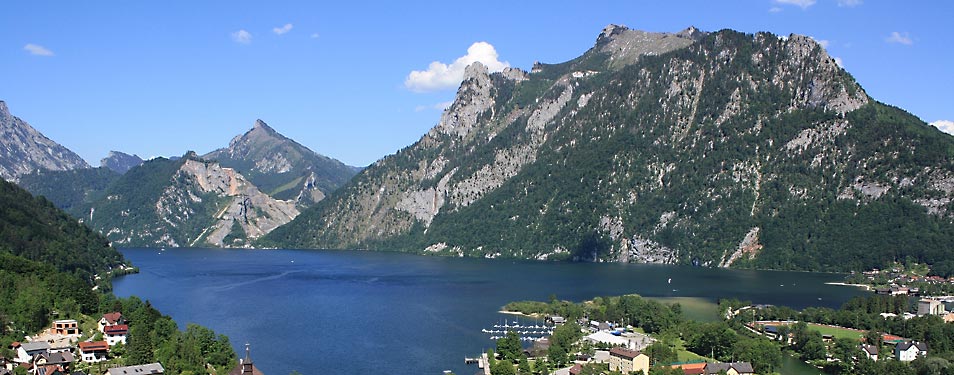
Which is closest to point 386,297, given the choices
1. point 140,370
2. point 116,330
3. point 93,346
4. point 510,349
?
point 510,349

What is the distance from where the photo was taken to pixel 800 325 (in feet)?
297

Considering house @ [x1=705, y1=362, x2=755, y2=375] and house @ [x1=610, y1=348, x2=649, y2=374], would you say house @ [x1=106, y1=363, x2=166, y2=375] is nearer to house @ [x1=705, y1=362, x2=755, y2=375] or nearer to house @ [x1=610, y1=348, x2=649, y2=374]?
house @ [x1=610, y1=348, x2=649, y2=374]

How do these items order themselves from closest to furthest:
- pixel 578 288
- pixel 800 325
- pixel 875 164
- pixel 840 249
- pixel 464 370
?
pixel 464 370, pixel 800 325, pixel 578 288, pixel 840 249, pixel 875 164

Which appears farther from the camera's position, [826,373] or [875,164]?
[875,164]

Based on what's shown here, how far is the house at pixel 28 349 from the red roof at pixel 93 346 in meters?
2.21

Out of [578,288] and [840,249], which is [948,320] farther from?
[840,249]

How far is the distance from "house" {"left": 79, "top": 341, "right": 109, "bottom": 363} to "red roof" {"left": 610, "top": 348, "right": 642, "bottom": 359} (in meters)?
39.3

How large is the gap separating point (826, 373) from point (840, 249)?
355ft

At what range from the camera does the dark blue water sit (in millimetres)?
84875

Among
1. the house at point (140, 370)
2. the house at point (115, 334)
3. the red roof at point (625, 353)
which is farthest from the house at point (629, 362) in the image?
the house at point (115, 334)

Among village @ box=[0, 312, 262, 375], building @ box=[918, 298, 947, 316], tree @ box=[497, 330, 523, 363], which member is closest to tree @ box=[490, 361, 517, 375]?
tree @ box=[497, 330, 523, 363]

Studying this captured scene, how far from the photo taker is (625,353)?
75812mm

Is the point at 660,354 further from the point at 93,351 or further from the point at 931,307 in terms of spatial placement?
the point at 931,307

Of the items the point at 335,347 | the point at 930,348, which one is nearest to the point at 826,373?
the point at 930,348
